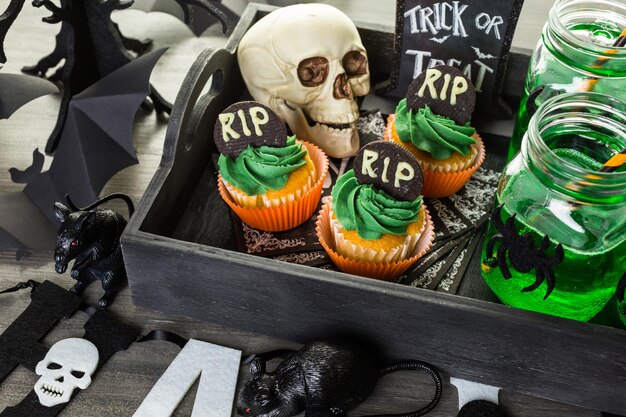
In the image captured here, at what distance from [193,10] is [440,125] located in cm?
74

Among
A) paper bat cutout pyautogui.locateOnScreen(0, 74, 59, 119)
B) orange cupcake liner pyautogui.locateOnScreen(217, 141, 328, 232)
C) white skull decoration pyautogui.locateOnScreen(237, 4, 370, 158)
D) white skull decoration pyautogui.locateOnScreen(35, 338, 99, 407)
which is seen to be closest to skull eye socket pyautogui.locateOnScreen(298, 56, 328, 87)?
white skull decoration pyautogui.locateOnScreen(237, 4, 370, 158)

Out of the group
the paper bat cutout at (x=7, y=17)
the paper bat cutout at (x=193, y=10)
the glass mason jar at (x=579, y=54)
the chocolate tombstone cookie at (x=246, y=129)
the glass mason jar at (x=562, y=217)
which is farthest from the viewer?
the paper bat cutout at (x=193, y=10)

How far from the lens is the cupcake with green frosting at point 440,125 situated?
3.96 ft

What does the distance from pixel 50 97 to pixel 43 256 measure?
19.1 inches

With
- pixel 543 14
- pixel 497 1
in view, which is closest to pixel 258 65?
pixel 497 1

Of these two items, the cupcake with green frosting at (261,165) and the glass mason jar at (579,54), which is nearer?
the glass mason jar at (579,54)

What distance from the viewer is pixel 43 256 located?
4.20 feet

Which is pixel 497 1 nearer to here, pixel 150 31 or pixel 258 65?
pixel 258 65

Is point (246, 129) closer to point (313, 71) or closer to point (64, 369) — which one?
point (313, 71)

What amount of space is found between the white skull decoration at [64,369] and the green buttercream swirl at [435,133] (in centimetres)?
67

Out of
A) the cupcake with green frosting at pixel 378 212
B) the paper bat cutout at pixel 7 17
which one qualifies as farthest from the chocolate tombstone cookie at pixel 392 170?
the paper bat cutout at pixel 7 17

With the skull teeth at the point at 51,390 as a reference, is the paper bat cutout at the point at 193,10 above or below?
above

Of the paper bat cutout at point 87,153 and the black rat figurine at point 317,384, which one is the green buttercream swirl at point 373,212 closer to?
the black rat figurine at point 317,384

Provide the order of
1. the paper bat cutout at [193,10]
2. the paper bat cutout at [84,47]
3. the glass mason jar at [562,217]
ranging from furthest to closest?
1. the paper bat cutout at [193,10]
2. the paper bat cutout at [84,47]
3. the glass mason jar at [562,217]
